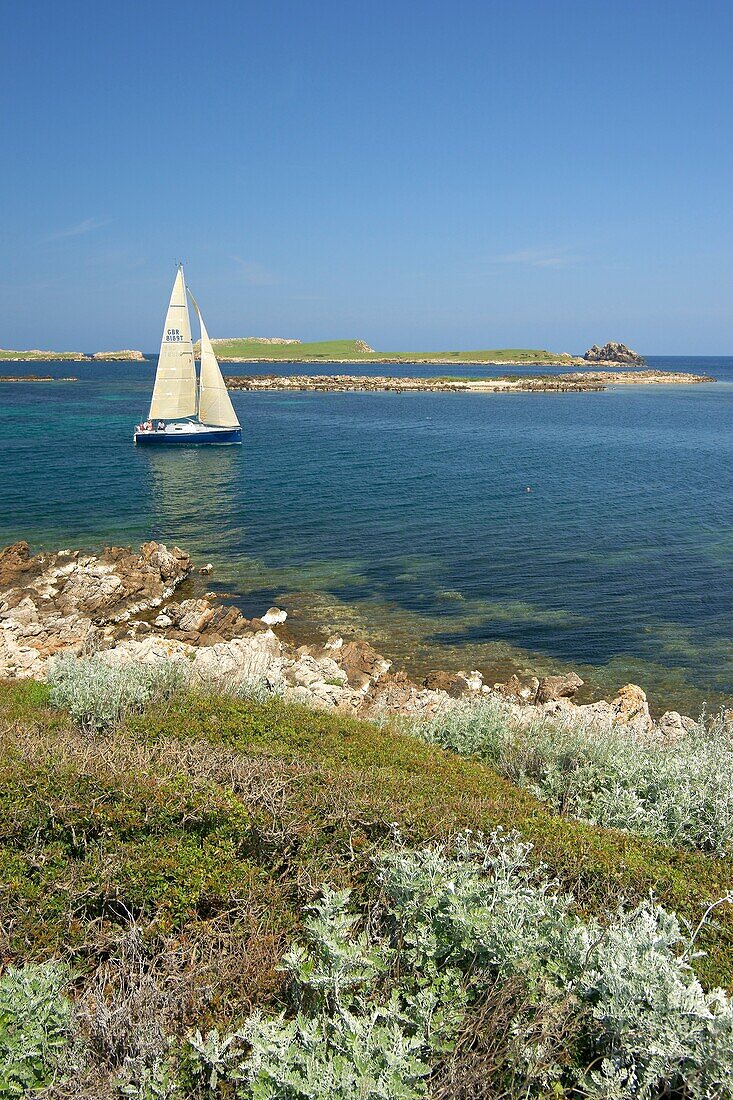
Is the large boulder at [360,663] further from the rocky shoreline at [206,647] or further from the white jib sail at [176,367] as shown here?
the white jib sail at [176,367]

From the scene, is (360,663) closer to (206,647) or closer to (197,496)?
(206,647)

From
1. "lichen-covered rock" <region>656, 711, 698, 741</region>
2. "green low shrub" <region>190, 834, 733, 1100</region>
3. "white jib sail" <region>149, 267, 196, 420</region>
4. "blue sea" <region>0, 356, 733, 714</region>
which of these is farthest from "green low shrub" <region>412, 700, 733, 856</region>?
"white jib sail" <region>149, 267, 196, 420</region>

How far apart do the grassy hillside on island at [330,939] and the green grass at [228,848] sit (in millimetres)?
20

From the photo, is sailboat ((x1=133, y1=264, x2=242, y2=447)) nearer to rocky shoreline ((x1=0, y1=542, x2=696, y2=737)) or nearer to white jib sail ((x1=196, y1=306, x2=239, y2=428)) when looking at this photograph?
white jib sail ((x1=196, y1=306, x2=239, y2=428))

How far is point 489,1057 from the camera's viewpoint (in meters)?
4.16

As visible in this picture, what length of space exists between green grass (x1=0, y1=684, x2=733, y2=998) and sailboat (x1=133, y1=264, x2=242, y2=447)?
51.2m

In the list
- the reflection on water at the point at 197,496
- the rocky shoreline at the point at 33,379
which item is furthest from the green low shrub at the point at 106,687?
the rocky shoreline at the point at 33,379

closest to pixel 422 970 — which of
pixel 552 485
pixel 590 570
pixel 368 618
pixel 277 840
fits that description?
pixel 277 840

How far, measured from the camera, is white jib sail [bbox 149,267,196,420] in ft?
177

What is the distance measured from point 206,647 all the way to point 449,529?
52.1 ft

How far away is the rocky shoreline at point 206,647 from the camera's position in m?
13.4

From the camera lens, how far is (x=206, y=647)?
1770cm

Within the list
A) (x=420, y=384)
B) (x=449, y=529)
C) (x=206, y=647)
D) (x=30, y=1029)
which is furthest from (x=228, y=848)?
(x=420, y=384)

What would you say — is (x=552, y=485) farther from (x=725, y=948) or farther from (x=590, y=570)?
(x=725, y=948)
